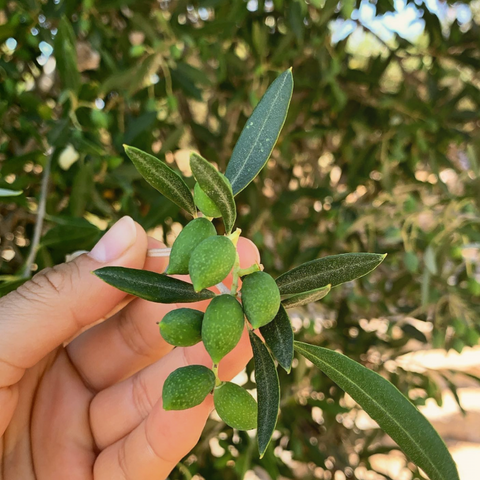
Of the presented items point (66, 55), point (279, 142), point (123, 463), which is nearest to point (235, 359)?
point (123, 463)

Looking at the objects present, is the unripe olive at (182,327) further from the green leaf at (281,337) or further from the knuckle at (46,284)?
the knuckle at (46,284)

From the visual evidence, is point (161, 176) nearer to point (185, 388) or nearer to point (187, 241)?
point (187, 241)

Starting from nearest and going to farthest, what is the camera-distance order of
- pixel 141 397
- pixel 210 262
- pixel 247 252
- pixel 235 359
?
pixel 210 262, pixel 247 252, pixel 235 359, pixel 141 397

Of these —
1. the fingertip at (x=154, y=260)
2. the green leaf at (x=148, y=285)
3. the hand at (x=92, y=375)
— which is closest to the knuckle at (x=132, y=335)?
the hand at (x=92, y=375)

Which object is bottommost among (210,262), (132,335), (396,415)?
(132,335)

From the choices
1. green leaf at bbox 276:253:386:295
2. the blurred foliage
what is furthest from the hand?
green leaf at bbox 276:253:386:295

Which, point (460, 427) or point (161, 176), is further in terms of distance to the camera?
point (460, 427)

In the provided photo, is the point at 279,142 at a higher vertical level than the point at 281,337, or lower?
lower
